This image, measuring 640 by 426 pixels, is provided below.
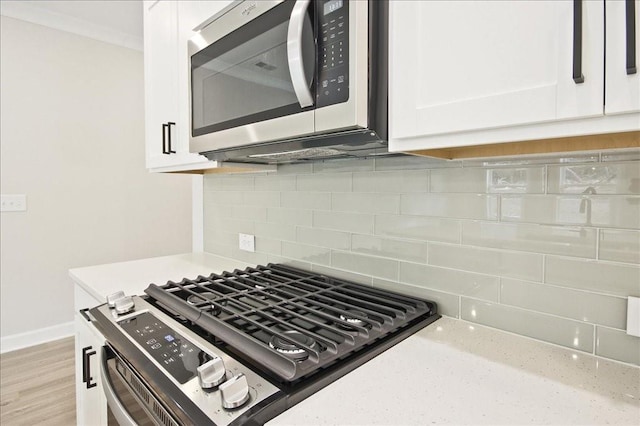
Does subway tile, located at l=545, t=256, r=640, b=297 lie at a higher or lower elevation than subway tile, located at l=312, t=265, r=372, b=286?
higher

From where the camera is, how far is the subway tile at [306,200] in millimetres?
1342

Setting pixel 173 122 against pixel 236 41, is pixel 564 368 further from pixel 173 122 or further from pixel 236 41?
pixel 173 122

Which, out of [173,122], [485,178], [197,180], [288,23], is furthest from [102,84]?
[485,178]

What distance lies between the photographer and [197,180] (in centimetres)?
207

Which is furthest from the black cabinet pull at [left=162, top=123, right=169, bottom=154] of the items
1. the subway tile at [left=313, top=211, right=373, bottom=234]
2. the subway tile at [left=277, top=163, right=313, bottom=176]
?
the subway tile at [left=313, top=211, right=373, bottom=234]

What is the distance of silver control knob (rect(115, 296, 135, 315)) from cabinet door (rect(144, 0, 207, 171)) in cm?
58

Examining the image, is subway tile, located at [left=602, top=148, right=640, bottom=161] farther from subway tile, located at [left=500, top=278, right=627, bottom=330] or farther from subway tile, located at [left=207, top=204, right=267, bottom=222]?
subway tile, located at [left=207, top=204, right=267, bottom=222]

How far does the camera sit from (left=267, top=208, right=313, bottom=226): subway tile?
141 centimetres

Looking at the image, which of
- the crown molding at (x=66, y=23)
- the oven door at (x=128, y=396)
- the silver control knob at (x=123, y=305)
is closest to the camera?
the oven door at (x=128, y=396)

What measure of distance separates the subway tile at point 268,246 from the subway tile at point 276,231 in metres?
0.02

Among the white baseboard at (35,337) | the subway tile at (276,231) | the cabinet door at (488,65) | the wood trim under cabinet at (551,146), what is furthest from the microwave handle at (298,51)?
the white baseboard at (35,337)

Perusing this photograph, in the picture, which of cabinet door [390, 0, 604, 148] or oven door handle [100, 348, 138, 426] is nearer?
cabinet door [390, 0, 604, 148]

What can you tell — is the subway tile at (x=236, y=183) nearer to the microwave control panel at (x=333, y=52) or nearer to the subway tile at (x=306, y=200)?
the subway tile at (x=306, y=200)

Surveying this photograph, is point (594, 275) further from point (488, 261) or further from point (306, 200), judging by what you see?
point (306, 200)
